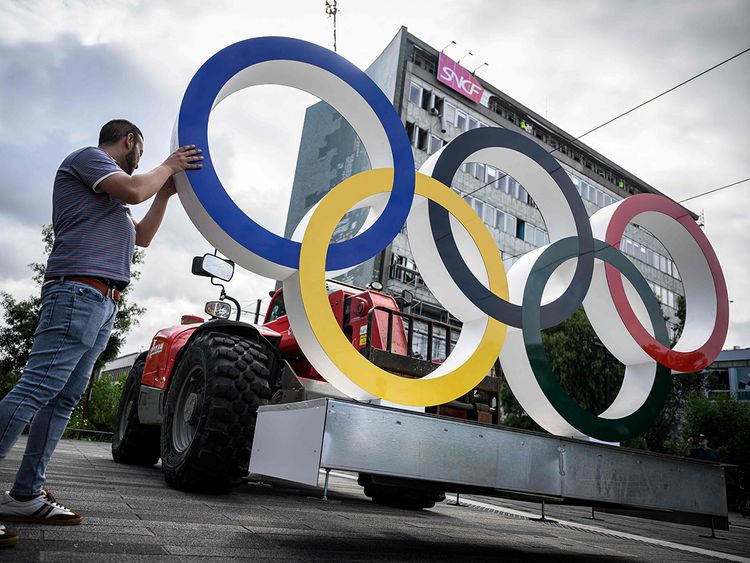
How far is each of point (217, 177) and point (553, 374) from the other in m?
2.35

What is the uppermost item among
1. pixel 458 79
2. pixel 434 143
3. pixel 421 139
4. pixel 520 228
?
pixel 458 79

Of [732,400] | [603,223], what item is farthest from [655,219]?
[732,400]

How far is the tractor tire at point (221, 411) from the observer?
392 cm

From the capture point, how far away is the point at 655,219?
4.48 metres

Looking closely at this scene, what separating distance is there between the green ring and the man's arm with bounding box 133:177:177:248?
2.24 m

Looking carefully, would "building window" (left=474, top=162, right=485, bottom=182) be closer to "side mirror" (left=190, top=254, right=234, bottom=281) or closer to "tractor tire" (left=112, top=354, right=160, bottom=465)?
"tractor tire" (left=112, top=354, right=160, bottom=465)

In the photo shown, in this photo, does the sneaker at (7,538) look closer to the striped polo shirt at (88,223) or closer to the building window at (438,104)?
the striped polo shirt at (88,223)

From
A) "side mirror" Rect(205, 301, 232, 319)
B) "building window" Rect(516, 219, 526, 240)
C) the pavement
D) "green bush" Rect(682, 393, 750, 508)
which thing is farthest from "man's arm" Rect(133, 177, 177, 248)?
"building window" Rect(516, 219, 526, 240)

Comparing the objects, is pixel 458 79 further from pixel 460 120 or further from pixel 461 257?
pixel 461 257

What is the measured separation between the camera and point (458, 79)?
88.3 ft

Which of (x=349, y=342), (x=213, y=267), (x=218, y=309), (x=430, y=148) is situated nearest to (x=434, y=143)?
(x=430, y=148)

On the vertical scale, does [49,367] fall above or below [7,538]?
above

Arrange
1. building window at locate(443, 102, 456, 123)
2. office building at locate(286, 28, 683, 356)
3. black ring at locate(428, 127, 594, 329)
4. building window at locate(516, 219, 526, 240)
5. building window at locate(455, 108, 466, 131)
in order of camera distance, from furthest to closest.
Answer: building window at locate(516, 219, 526, 240), building window at locate(455, 108, 466, 131), building window at locate(443, 102, 456, 123), office building at locate(286, 28, 683, 356), black ring at locate(428, 127, 594, 329)

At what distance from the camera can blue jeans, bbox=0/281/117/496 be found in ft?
7.50
